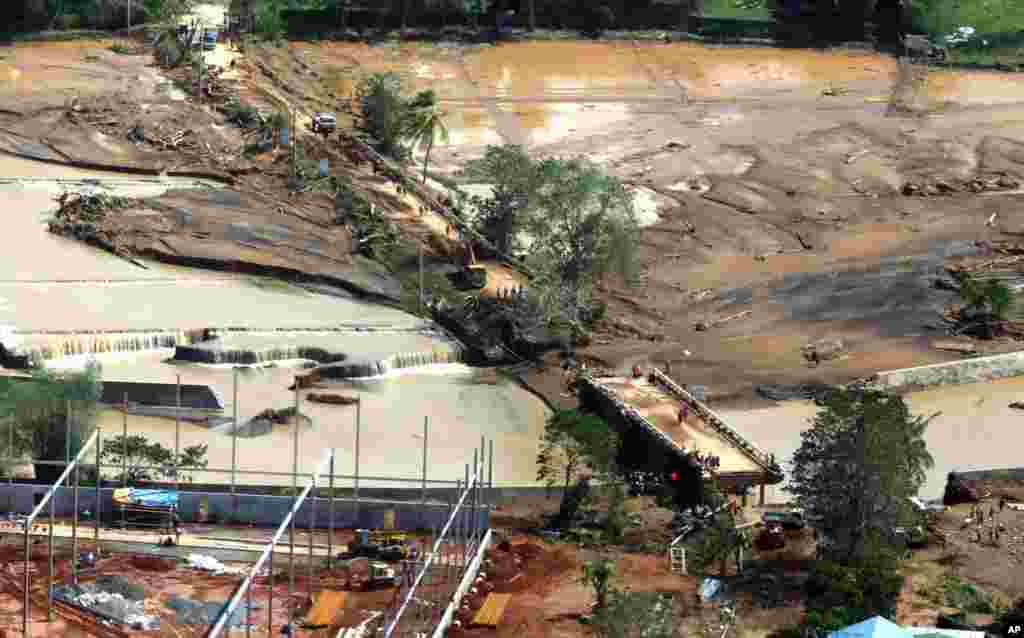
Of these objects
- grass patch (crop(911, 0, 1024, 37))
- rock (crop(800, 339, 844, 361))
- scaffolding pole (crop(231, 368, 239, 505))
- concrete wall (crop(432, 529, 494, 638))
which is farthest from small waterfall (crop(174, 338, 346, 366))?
grass patch (crop(911, 0, 1024, 37))

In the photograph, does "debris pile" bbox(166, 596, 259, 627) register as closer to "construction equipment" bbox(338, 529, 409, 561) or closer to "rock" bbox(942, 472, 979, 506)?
"construction equipment" bbox(338, 529, 409, 561)

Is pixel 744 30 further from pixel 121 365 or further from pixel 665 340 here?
pixel 121 365

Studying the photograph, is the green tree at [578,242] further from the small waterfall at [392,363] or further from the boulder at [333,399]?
the boulder at [333,399]

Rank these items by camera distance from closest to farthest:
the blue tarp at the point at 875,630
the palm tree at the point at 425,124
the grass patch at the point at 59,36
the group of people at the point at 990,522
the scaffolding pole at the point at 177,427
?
1. the blue tarp at the point at 875,630
2. the group of people at the point at 990,522
3. the scaffolding pole at the point at 177,427
4. the palm tree at the point at 425,124
5. the grass patch at the point at 59,36

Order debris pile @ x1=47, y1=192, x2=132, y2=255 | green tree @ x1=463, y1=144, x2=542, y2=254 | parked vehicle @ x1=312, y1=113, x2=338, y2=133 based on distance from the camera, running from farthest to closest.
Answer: parked vehicle @ x1=312, y1=113, x2=338, y2=133 < debris pile @ x1=47, y1=192, x2=132, y2=255 < green tree @ x1=463, y1=144, x2=542, y2=254

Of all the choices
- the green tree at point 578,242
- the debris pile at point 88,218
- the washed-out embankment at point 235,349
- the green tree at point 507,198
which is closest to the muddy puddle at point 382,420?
the washed-out embankment at point 235,349

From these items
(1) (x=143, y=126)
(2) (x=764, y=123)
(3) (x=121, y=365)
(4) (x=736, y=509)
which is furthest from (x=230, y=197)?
(4) (x=736, y=509)
